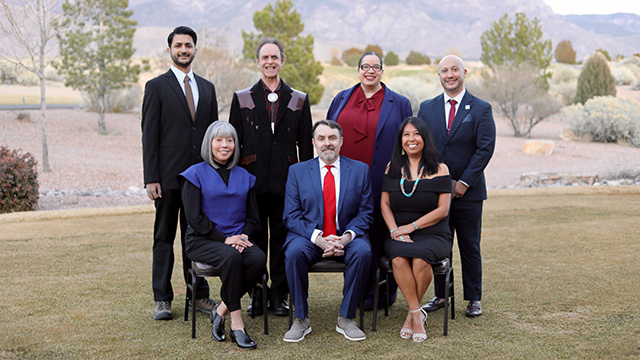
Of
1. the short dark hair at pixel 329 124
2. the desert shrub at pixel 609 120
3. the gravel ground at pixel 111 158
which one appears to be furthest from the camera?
the desert shrub at pixel 609 120

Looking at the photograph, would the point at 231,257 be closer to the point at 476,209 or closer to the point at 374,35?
the point at 476,209

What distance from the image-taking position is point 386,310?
461 cm

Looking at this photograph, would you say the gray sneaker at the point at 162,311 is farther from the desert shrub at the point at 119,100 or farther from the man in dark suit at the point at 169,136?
the desert shrub at the point at 119,100

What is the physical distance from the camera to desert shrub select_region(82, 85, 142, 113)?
2840 cm

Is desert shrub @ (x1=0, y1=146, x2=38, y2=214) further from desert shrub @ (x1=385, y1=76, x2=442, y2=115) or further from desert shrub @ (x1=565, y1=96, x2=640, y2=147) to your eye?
desert shrub @ (x1=385, y1=76, x2=442, y2=115)

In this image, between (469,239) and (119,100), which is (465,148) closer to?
(469,239)

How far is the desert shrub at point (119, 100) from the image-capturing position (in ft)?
93.2

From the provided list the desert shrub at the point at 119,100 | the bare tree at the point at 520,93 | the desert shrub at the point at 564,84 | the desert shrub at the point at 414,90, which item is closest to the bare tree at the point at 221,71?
the desert shrub at the point at 119,100

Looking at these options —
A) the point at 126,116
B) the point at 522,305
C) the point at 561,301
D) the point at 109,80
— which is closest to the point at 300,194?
the point at 522,305

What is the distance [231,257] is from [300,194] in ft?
2.46

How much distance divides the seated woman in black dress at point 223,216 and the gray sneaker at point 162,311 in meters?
0.46

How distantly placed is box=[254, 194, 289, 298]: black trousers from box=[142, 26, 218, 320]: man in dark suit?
64 cm

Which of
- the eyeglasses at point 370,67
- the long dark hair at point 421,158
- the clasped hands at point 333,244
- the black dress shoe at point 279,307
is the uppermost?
the eyeglasses at point 370,67

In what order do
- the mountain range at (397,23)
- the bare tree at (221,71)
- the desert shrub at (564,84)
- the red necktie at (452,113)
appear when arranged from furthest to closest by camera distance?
the mountain range at (397,23), the desert shrub at (564,84), the bare tree at (221,71), the red necktie at (452,113)
